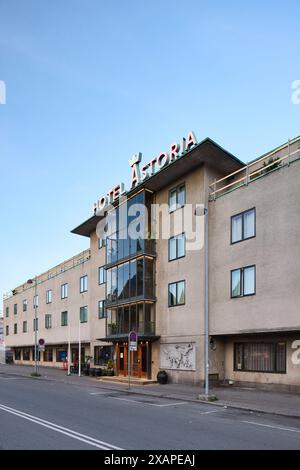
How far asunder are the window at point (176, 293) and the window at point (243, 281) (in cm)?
389

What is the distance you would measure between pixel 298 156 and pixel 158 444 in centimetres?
1500

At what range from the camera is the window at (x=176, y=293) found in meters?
26.6

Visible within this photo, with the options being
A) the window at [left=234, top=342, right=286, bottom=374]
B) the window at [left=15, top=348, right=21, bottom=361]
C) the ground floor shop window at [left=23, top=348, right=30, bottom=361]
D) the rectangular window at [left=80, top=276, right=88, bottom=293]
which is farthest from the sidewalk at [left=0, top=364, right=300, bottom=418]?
the window at [left=15, top=348, right=21, bottom=361]

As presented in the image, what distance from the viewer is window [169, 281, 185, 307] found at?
26.6 metres

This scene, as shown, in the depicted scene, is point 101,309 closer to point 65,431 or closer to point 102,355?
point 102,355

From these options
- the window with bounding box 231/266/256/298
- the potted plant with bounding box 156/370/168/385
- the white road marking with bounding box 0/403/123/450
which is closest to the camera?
the white road marking with bounding box 0/403/123/450

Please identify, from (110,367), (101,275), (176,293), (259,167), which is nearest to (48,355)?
(101,275)

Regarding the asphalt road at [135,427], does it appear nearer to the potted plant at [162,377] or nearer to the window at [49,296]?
the potted plant at [162,377]

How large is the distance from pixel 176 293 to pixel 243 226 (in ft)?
20.3

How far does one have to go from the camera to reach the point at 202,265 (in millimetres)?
25031

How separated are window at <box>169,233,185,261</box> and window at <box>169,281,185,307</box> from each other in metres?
1.53

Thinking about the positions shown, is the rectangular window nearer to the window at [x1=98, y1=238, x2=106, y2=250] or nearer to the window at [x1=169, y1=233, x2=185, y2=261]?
the window at [x1=98, y1=238, x2=106, y2=250]
